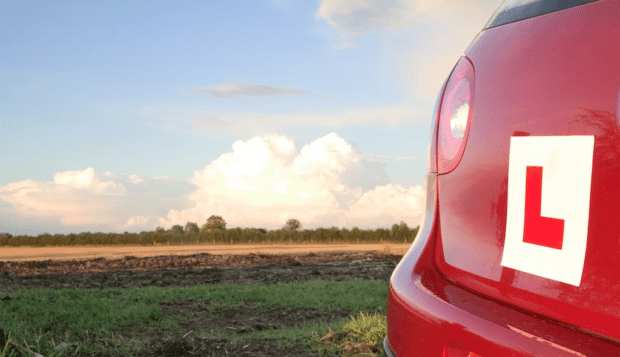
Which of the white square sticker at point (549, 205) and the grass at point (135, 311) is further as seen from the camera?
the grass at point (135, 311)

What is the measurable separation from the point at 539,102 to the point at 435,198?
1.60 feet

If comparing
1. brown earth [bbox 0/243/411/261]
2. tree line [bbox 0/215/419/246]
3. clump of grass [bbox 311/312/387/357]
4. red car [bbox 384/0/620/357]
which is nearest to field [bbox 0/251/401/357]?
clump of grass [bbox 311/312/387/357]

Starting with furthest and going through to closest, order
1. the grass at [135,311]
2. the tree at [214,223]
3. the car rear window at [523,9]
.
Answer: the tree at [214,223]
the grass at [135,311]
the car rear window at [523,9]

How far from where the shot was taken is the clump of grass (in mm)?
4668

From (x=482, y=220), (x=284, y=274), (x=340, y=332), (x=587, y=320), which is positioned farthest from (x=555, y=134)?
(x=284, y=274)

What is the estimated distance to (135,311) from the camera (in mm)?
6875

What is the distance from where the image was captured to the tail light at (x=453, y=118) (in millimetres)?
1690

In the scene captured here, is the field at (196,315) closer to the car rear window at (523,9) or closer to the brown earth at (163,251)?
the car rear window at (523,9)

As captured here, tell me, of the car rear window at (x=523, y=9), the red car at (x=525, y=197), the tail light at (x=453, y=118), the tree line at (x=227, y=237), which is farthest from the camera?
the tree line at (x=227, y=237)

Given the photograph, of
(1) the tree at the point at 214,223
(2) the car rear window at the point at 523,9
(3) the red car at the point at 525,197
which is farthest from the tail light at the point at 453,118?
(1) the tree at the point at 214,223

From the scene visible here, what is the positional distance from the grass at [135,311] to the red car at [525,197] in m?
3.40

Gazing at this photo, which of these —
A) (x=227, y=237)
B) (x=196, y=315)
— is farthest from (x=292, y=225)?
(x=196, y=315)

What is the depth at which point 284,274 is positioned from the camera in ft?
38.8

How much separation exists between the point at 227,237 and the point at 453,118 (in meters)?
39.7
